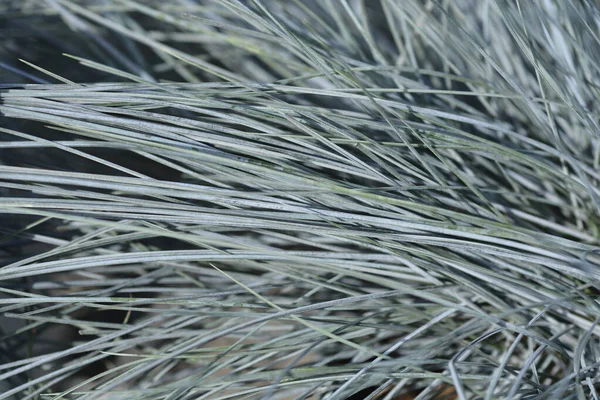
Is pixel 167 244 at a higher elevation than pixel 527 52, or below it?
below

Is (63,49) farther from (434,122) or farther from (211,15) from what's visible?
(434,122)

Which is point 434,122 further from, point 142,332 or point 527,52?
point 142,332

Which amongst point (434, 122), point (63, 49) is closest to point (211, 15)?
point (63, 49)

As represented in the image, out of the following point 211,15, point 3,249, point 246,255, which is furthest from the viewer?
point 211,15

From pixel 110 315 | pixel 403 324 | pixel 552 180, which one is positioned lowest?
pixel 110 315

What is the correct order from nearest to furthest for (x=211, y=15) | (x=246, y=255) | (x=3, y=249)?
(x=246, y=255)
(x=3, y=249)
(x=211, y=15)

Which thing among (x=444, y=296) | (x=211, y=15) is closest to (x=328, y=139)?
(x=444, y=296)

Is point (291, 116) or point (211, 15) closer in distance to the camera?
point (291, 116)
